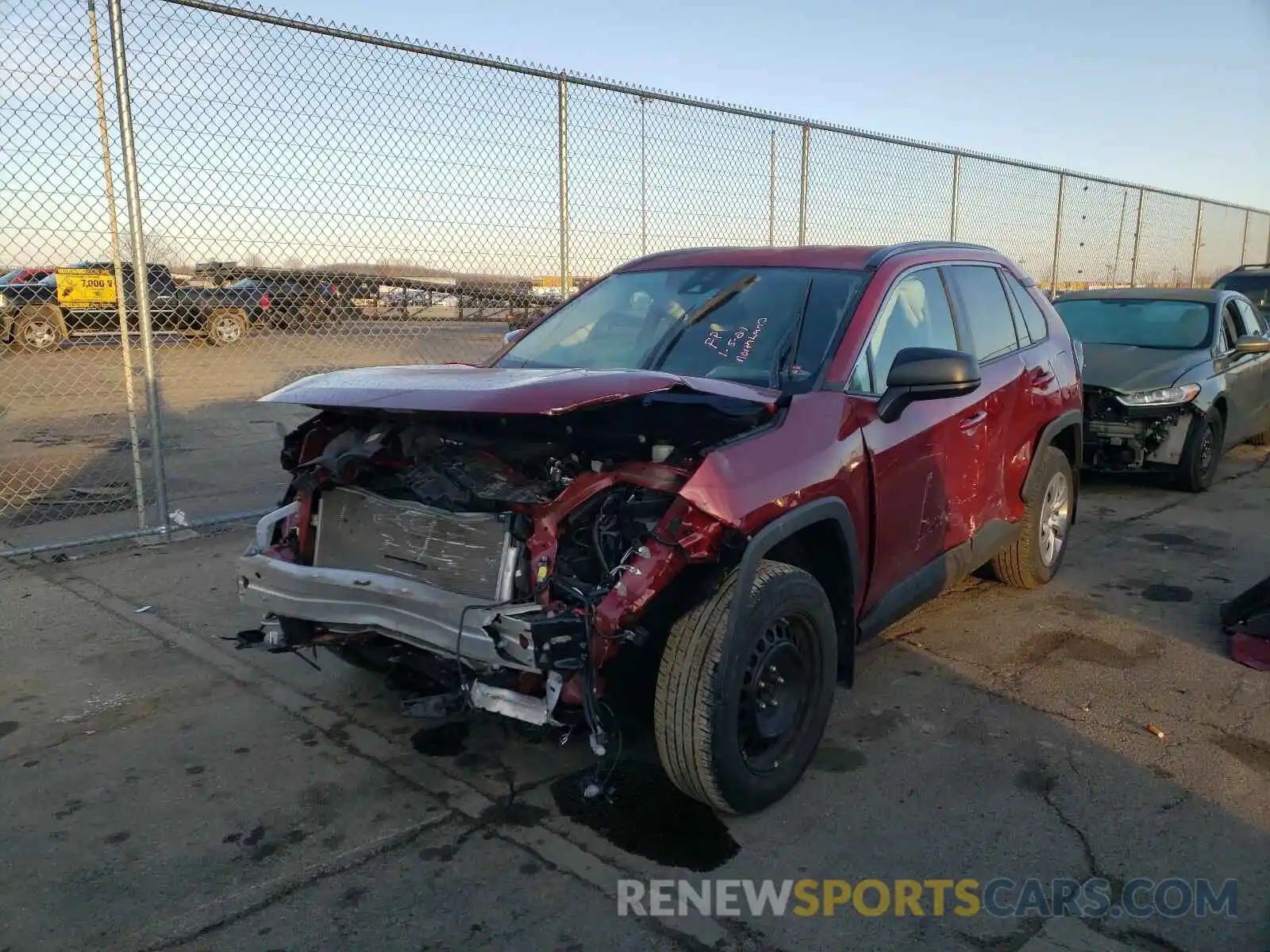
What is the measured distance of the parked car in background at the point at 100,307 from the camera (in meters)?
6.12

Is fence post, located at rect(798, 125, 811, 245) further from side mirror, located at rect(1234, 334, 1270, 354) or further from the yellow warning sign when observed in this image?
the yellow warning sign

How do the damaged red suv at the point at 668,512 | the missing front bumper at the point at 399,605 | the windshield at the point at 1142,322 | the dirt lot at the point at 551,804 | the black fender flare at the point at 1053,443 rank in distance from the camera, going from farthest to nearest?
the windshield at the point at 1142,322, the black fender flare at the point at 1053,443, the damaged red suv at the point at 668,512, the missing front bumper at the point at 399,605, the dirt lot at the point at 551,804

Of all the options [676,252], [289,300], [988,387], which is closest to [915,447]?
[988,387]

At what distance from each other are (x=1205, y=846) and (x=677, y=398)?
2.20m

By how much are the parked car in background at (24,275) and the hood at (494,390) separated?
3710 millimetres

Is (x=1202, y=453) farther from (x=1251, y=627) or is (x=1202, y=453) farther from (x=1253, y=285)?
(x=1253, y=285)

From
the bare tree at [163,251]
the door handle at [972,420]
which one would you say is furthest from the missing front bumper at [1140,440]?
the bare tree at [163,251]

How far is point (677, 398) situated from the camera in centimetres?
294

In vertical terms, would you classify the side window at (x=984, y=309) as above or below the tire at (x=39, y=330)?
above

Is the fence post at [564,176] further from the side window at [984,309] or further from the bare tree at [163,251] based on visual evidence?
the side window at [984,309]

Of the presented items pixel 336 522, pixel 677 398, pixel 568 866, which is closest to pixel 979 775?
pixel 568 866

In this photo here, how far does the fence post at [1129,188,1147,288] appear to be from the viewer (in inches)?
678

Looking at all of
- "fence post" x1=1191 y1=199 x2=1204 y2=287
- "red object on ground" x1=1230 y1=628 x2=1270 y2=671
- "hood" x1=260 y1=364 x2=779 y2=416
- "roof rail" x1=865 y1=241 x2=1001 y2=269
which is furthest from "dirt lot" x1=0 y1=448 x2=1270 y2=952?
"fence post" x1=1191 y1=199 x2=1204 y2=287

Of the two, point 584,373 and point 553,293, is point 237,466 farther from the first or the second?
point 584,373
